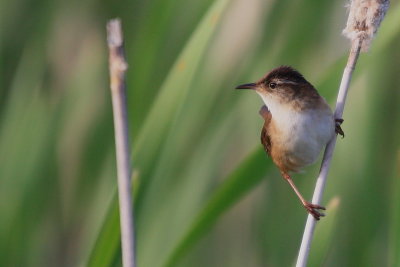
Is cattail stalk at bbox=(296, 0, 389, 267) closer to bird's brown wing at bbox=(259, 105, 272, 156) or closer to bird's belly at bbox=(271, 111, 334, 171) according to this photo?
bird's belly at bbox=(271, 111, 334, 171)

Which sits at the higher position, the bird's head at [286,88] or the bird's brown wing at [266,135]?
the bird's head at [286,88]

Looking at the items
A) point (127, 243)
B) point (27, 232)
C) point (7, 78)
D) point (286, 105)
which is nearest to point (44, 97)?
point (7, 78)

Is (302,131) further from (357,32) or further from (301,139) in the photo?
(357,32)

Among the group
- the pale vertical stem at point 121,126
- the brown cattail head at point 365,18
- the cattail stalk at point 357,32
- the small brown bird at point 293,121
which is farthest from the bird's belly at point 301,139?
the pale vertical stem at point 121,126

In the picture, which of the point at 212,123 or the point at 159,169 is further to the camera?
the point at 212,123

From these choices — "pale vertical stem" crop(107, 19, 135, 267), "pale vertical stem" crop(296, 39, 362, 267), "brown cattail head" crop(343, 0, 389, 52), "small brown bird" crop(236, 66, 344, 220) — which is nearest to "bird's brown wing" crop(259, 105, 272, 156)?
"small brown bird" crop(236, 66, 344, 220)

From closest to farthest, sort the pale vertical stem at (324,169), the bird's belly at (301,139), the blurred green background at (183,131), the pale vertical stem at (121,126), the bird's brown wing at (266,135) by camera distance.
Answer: the pale vertical stem at (121,126)
the pale vertical stem at (324,169)
the bird's belly at (301,139)
the bird's brown wing at (266,135)
the blurred green background at (183,131)

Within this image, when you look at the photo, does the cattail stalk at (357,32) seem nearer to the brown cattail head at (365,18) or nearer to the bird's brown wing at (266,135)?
the brown cattail head at (365,18)

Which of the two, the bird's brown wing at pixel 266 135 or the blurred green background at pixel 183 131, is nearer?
the bird's brown wing at pixel 266 135

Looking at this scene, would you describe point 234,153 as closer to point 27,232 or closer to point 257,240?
point 257,240
